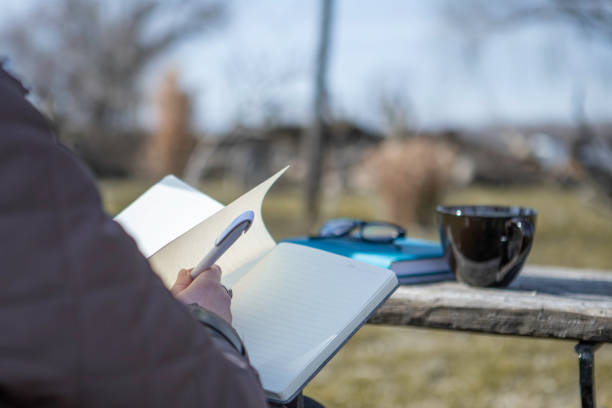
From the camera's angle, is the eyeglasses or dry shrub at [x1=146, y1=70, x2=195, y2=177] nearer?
the eyeglasses

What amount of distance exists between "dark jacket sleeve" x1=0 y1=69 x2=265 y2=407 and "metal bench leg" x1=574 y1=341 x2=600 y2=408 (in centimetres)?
66

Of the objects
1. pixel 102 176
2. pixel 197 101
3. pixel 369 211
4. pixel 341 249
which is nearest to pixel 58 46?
pixel 102 176

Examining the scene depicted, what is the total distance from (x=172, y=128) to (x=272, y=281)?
10.9 meters

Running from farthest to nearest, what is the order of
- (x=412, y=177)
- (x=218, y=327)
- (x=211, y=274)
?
(x=412, y=177), (x=211, y=274), (x=218, y=327)

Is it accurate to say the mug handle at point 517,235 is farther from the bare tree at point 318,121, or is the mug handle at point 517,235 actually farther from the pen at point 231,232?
the bare tree at point 318,121

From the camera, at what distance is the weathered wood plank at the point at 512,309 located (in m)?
0.80

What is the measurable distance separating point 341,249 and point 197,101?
10708mm

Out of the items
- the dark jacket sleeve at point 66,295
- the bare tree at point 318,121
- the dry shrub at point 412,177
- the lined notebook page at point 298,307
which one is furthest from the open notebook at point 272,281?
the bare tree at point 318,121

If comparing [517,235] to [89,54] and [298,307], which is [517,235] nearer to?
[298,307]

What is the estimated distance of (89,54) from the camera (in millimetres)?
12797

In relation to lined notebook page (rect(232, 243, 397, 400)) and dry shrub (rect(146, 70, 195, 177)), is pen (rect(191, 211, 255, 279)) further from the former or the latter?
dry shrub (rect(146, 70, 195, 177))

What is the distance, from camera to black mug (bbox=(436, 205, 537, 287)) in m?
0.90

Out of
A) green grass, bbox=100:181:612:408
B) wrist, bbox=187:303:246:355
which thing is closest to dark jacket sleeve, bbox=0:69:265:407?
wrist, bbox=187:303:246:355

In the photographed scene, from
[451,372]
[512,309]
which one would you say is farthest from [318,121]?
[512,309]
